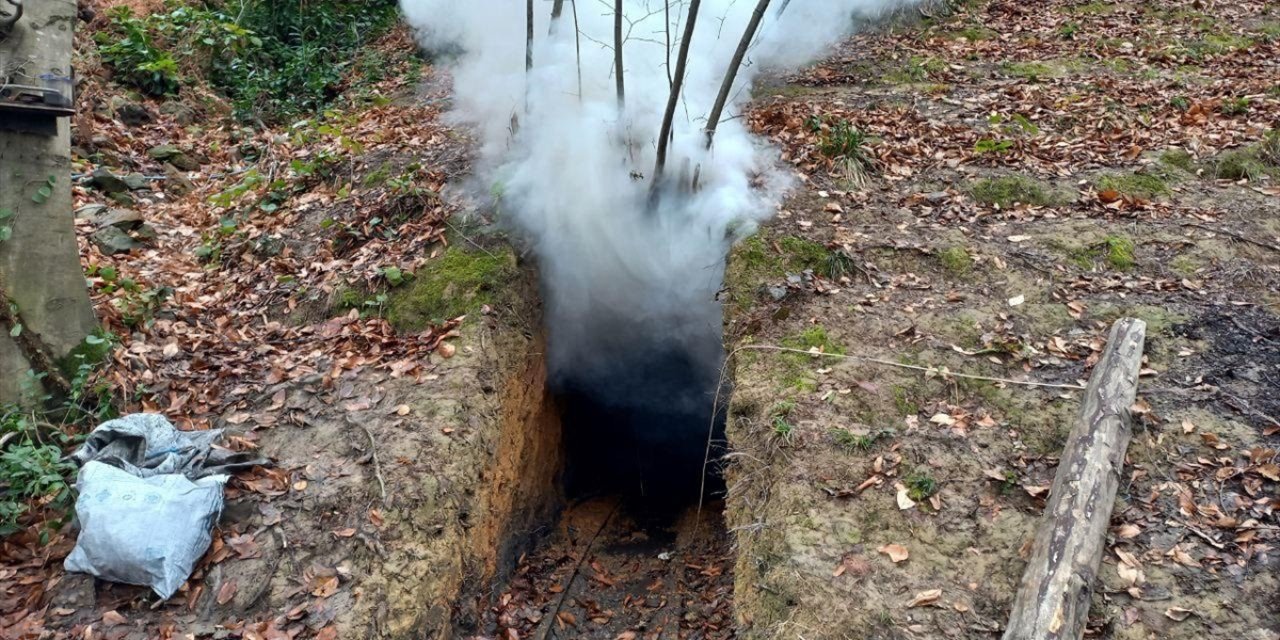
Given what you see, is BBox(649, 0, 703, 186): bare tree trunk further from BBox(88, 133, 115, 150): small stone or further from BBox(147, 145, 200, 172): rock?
BBox(88, 133, 115, 150): small stone

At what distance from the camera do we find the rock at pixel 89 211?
24.2 feet

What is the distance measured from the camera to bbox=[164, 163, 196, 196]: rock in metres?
8.56

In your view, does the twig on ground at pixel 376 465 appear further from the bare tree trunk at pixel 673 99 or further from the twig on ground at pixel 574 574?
the bare tree trunk at pixel 673 99

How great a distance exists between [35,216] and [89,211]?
287 centimetres

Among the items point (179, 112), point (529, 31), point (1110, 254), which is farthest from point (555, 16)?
point (1110, 254)

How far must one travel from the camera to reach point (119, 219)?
7340 millimetres

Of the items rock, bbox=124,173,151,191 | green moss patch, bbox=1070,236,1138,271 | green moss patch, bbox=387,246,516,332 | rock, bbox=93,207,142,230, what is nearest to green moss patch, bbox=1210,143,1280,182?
green moss patch, bbox=1070,236,1138,271

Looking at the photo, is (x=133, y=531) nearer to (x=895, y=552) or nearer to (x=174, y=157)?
(x=895, y=552)

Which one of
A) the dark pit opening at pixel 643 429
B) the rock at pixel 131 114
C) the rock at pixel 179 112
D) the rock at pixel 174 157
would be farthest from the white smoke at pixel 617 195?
the rock at pixel 131 114

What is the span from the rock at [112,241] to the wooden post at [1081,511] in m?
7.53

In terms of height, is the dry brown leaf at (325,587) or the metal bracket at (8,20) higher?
the metal bracket at (8,20)

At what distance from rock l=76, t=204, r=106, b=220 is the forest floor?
0.31ft

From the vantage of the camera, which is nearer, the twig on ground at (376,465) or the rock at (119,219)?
the twig on ground at (376,465)

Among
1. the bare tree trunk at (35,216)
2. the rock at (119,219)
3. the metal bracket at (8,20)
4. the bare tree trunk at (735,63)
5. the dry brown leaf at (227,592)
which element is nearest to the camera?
the dry brown leaf at (227,592)
